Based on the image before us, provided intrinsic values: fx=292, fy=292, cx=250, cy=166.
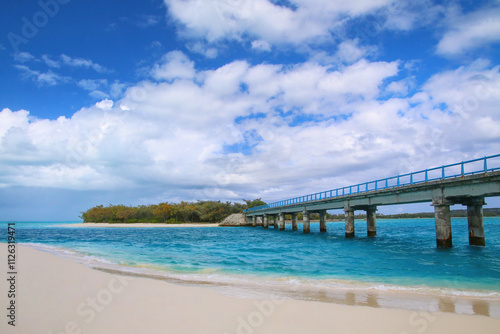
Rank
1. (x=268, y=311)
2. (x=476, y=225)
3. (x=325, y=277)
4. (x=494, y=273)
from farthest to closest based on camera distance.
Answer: (x=476, y=225) < (x=494, y=273) < (x=325, y=277) < (x=268, y=311)

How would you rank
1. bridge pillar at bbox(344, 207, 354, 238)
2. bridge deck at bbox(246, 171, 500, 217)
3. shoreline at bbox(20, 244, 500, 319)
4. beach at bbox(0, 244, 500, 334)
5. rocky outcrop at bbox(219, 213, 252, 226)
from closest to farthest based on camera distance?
beach at bbox(0, 244, 500, 334)
shoreline at bbox(20, 244, 500, 319)
bridge deck at bbox(246, 171, 500, 217)
bridge pillar at bbox(344, 207, 354, 238)
rocky outcrop at bbox(219, 213, 252, 226)

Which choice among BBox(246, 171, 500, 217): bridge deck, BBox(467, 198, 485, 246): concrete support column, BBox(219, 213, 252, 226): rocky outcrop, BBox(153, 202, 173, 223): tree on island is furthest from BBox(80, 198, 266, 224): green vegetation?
BBox(467, 198, 485, 246): concrete support column

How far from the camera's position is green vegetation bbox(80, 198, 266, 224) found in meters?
112

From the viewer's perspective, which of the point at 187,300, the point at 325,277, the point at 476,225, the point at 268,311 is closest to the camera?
the point at 268,311

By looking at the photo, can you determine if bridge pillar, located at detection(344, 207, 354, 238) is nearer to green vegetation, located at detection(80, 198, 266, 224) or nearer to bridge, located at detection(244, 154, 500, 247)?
bridge, located at detection(244, 154, 500, 247)

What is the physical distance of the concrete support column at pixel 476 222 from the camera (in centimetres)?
2685

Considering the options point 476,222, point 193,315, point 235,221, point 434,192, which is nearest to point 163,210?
point 235,221

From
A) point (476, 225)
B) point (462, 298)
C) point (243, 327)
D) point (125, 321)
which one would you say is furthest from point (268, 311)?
point (476, 225)

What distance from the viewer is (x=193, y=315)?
22.4 ft

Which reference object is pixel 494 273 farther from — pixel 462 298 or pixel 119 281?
pixel 119 281

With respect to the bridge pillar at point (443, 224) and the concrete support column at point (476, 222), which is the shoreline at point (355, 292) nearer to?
the bridge pillar at point (443, 224)

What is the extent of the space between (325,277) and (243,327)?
8.19 m

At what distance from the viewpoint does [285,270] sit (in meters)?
15.2

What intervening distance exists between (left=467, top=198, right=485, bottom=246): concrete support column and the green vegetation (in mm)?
91305
